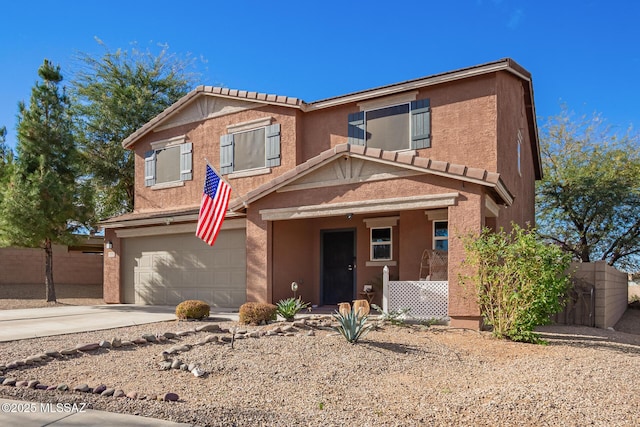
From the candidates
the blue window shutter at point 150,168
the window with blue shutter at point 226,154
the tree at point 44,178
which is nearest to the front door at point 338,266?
the window with blue shutter at point 226,154

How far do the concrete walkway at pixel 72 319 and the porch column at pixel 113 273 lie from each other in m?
2.19

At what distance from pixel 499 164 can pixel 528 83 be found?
4242mm

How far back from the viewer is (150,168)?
1838 cm

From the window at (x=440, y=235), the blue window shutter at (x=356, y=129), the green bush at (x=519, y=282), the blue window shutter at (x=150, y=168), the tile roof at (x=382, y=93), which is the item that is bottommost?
the green bush at (x=519, y=282)

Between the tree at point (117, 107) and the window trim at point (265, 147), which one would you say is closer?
the window trim at point (265, 147)

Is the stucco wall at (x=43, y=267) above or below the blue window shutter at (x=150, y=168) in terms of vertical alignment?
below

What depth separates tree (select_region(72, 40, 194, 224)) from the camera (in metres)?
Result: 23.9

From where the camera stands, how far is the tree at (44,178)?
16.1 metres

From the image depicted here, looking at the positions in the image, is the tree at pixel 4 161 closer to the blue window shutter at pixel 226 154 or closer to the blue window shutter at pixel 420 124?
the blue window shutter at pixel 226 154

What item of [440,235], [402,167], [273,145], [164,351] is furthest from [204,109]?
[164,351]

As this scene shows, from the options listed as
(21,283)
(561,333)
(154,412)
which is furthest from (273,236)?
(21,283)

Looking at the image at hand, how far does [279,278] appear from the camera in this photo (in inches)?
520

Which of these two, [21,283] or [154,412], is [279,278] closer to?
[154,412]

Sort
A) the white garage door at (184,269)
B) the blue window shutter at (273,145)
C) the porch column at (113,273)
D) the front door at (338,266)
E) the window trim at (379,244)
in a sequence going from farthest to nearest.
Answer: the porch column at (113,273) < the blue window shutter at (273,145) < the white garage door at (184,269) < the front door at (338,266) < the window trim at (379,244)
